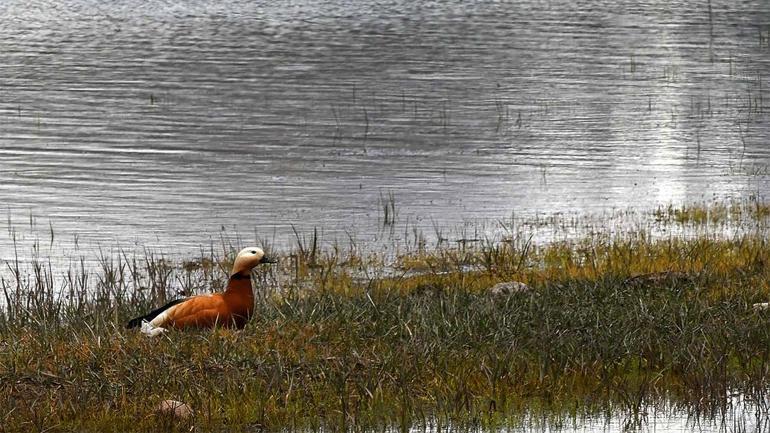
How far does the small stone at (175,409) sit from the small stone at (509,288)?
A: 4.63m

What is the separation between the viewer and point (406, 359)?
1119cm

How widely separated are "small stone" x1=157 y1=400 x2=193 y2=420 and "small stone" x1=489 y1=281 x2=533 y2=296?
4.63 m

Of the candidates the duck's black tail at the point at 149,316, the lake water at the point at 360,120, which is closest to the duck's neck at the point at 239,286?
the duck's black tail at the point at 149,316

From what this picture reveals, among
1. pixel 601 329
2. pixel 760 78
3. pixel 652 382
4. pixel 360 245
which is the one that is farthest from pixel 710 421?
pixel 760 78

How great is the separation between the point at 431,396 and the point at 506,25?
44196mm

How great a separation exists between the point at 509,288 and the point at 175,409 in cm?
542

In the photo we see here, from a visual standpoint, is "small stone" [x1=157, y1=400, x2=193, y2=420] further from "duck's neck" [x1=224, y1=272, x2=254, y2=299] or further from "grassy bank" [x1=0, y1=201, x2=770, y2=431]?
"duck's neck" [x1=224, y1=272, x2=254, y2=299]

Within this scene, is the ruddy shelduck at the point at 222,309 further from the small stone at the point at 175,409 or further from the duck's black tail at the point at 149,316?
the small stone at the point at 175,409

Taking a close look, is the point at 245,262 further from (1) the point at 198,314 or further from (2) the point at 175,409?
(2) the point at 175,409

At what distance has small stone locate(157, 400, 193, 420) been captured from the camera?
10.2 metres

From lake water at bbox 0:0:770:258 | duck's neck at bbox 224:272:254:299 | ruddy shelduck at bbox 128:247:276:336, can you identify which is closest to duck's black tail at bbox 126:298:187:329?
ruddy shelduck at bbox 128:247:276:336

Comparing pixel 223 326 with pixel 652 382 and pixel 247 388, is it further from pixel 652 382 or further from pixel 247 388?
pixel 652 382

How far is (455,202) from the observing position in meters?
23.7

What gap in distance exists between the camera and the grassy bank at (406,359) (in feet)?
34.4
